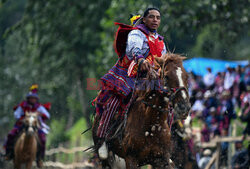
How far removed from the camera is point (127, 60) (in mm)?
7363

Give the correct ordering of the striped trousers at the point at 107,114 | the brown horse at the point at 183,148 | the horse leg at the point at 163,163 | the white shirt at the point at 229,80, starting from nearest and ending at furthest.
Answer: the horse leg at the point at 163,163 < the striped trousers at the point at 107,114 < the brown horse at the point at 183,148 < the white shirt at the point at 229,80

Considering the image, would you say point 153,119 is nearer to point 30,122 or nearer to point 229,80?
point 30,122

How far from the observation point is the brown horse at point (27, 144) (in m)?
13.4

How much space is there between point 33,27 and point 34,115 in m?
10.5

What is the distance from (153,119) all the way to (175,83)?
2.51ft

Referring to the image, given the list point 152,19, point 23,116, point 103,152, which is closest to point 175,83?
point 152,19

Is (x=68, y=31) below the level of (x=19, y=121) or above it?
above

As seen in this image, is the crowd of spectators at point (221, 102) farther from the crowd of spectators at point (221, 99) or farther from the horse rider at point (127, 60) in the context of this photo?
the horse rider at point (127, 60)

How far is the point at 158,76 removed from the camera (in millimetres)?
6562

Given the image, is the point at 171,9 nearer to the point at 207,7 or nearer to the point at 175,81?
the point at 207,7

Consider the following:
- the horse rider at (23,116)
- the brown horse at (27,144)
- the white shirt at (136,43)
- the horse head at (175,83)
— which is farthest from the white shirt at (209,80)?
the horse head at (175,83)

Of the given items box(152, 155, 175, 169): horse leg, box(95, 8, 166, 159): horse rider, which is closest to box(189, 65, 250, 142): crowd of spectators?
box(95, 8, 166, 159): horse rider

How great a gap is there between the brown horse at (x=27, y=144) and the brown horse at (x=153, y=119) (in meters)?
6.70

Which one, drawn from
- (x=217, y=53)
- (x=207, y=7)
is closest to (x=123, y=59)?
(x=207, y=7)
